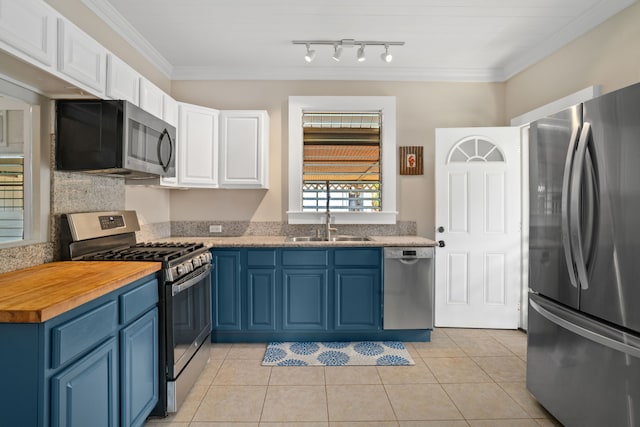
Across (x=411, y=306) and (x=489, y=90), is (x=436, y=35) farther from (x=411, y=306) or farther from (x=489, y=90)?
(x=411, y=306)

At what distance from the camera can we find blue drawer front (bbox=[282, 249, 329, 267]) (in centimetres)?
307

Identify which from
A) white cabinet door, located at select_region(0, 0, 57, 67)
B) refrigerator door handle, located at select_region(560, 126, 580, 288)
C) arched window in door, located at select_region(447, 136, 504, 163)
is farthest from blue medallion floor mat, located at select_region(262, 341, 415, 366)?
white cabinet door, located at select_region(0, 0, 57, 67)

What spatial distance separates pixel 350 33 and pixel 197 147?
1720 mm

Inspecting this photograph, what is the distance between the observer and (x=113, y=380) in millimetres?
1563

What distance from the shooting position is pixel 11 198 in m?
1.85

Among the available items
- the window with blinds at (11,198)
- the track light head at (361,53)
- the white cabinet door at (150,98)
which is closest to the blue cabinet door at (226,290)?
the white cabinet door at (150,98)

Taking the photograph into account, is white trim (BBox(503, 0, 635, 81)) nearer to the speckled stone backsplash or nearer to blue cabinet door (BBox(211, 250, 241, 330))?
the speckled stone backsplash

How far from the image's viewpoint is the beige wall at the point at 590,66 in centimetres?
228

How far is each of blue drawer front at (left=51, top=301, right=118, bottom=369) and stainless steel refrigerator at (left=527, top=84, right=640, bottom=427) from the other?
2233 millimetres

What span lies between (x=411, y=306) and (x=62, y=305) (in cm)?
261

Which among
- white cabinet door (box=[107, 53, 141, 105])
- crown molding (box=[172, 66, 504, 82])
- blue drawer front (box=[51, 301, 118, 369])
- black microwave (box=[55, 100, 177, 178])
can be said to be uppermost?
crown molding (box=[172, 66, 504, 82])

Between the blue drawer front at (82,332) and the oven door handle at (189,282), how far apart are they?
0.47 m

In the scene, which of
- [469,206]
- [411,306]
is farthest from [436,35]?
[411,306]

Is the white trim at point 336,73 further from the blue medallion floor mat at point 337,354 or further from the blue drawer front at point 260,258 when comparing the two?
the blue medallion floor mat at point 337,354
